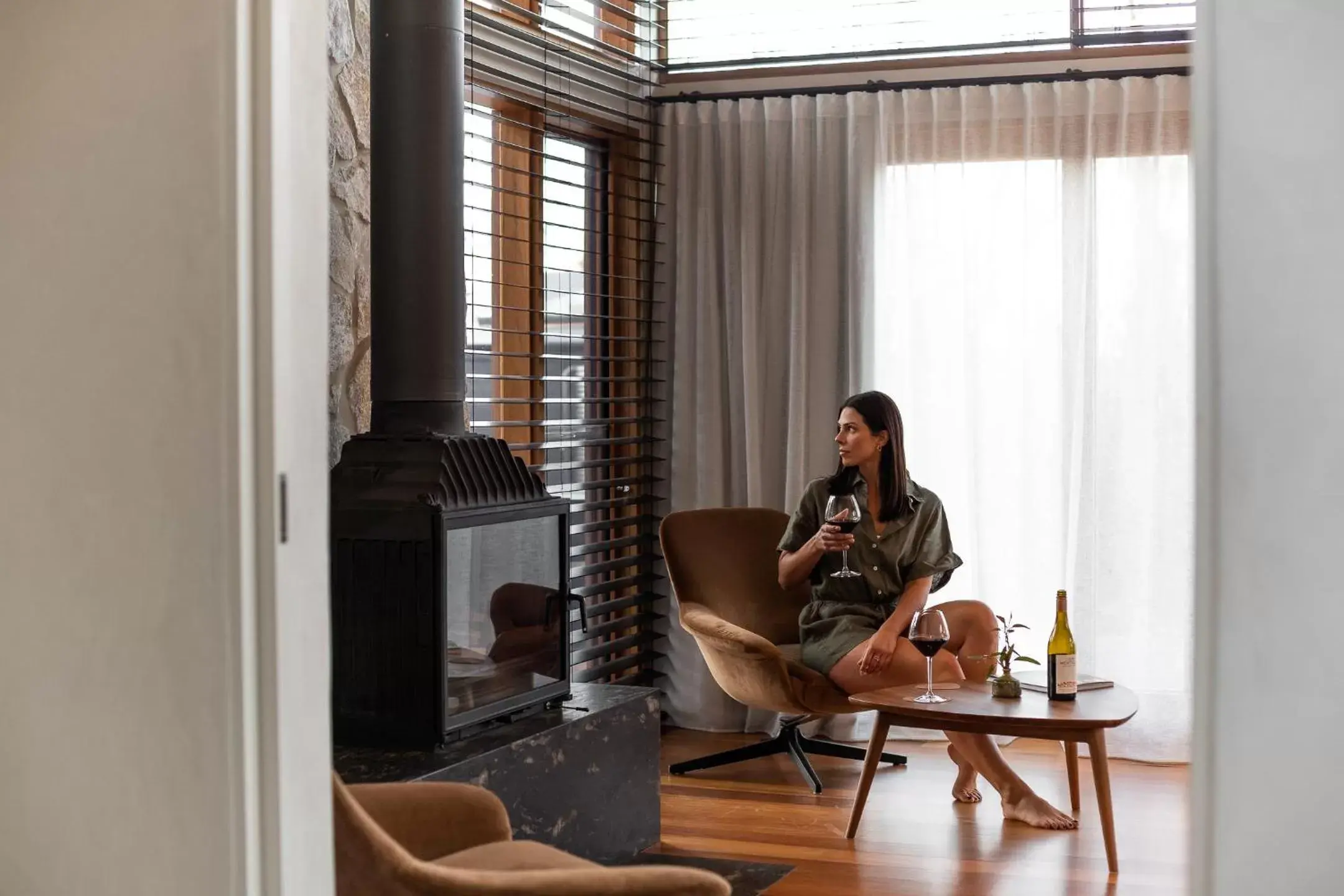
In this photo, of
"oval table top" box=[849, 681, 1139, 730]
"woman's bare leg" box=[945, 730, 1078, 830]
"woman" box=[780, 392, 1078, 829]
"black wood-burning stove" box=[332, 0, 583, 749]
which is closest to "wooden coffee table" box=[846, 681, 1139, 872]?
"oval table top" box=[849, 681, 1139, 730]

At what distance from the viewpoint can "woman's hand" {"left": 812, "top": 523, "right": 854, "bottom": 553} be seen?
4.43 metres

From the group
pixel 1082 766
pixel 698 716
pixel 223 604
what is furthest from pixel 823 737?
pixel 223 604

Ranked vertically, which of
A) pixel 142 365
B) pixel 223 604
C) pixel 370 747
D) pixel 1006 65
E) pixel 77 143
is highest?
pixel 1006 65

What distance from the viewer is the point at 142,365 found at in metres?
1.77

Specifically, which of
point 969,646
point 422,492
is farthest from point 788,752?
point 422,492

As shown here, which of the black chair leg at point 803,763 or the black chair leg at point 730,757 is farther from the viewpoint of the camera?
the black chair leg at point 730,757

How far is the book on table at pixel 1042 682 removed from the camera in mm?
4016

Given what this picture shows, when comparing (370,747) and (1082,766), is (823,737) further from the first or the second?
(370,747)

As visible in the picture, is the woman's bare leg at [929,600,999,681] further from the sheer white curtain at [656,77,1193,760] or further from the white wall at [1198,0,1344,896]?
the white wall at [1198,0,1344,896]

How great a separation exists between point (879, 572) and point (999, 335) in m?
1.19

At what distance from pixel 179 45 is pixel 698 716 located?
13.5ft

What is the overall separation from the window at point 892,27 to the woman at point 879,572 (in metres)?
1.66

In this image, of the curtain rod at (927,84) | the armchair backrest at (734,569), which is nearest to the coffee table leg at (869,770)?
the armchair backrest at (734,569)

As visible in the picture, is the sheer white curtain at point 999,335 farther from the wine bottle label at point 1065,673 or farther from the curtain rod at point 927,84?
the wine bottle label at point 1065,673
